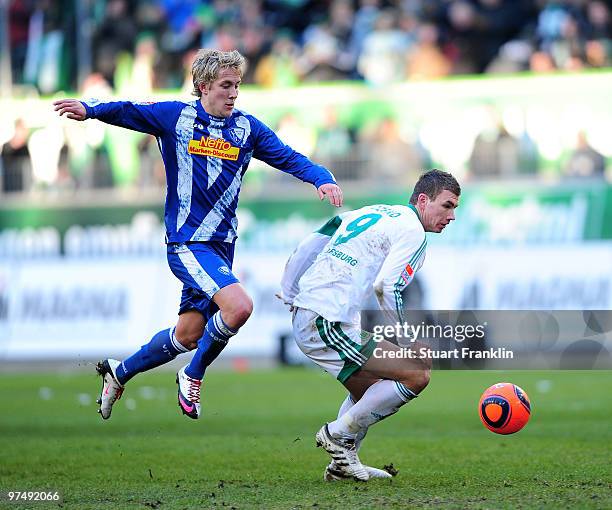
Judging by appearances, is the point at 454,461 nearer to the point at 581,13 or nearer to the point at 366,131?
the point at 366,131

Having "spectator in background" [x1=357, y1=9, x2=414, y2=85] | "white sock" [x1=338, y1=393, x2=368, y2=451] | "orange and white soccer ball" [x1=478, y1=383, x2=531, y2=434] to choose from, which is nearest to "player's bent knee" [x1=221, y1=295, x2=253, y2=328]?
"white sock" [x1=338, y1=393, x2=368, y2=451]

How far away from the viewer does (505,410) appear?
7457 millimetres

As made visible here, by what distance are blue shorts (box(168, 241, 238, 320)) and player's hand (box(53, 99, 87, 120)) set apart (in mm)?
1099

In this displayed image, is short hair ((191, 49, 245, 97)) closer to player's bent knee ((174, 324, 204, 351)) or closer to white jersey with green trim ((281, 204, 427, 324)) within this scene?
white jersey with green trim ((281, 204, 427, 324))

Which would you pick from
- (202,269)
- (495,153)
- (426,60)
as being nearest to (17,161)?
(426,60)

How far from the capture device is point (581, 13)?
22.0 metres

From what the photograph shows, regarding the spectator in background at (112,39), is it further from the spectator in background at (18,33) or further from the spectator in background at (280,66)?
the spectator in background at (280,66)

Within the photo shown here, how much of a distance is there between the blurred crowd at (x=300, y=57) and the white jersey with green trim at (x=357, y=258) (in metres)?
13.7

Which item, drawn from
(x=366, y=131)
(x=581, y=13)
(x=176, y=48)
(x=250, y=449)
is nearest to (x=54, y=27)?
(x=176, y=48)

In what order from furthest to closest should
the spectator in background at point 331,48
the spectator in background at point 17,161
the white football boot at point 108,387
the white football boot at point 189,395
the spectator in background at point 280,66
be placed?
1. the spectator in background at point 280,66
2. the spectator in background at point 17,161
3. the spectator in background at point 331,48
4. the white football boot at point 108,387
5. the white football boot at point 189,395

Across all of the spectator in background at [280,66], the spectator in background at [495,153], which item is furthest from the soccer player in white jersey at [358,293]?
the spectator in background at [280,66]

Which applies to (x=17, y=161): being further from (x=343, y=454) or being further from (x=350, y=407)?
(x=343, y=454)

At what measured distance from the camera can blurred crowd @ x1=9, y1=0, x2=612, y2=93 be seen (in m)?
21.9

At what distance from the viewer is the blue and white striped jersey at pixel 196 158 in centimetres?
766
